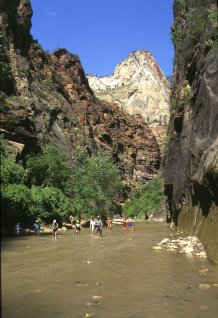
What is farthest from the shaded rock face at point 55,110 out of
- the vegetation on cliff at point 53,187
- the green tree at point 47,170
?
the vegetation on cliff at point 53,187

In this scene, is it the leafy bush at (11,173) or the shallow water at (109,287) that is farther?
the leafy bush at (11,173)

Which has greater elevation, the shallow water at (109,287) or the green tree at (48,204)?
the green tree at (48,204)

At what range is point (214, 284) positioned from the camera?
10586 millimetres

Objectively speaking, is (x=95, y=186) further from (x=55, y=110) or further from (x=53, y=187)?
(x=55, y=110)

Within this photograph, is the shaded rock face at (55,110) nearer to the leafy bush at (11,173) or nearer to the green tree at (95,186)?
the leafy bush at (11,173)

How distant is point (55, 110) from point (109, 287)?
2605 inches

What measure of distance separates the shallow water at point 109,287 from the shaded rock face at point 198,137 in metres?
2.27

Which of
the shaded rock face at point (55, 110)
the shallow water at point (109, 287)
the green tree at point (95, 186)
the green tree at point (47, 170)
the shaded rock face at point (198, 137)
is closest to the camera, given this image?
the shallow water at point (109, 287)

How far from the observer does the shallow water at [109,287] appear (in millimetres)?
8375

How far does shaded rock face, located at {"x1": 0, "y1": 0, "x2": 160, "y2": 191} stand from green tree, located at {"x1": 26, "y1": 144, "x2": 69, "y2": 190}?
5.59 ft

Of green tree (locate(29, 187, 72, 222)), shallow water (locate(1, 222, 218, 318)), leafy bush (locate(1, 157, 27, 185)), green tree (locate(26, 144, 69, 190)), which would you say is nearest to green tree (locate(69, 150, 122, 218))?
green tree (locate(26, 144, 69, 190))

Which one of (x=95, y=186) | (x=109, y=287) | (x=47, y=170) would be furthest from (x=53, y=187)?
(x=109, y=287)

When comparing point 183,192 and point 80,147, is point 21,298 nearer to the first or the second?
point 183,192

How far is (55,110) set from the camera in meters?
74.9
